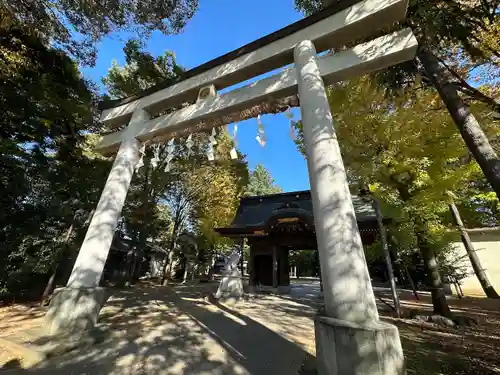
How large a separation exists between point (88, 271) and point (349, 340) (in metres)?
4.18

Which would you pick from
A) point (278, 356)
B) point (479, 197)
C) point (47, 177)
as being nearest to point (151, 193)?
point (47, 177)

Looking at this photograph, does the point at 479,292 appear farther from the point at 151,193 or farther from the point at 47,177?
the point at 47,177

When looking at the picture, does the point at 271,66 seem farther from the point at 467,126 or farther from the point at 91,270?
the point at 91,270

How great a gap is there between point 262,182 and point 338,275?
38754mm

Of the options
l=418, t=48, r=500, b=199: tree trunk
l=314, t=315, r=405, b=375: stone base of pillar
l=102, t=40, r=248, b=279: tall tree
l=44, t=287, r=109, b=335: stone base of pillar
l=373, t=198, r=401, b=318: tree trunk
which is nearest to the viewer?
l=314, t=315, r=405, b=375: stone base of pillar

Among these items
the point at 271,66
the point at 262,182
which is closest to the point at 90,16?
the point at 271,66

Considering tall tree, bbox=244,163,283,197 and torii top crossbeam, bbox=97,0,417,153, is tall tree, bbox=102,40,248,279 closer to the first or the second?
torii top crossbeam, bbox=97,0,417,153

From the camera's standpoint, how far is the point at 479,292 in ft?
41.7

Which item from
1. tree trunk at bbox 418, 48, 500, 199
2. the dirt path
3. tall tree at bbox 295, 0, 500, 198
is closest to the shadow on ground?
the dirt path

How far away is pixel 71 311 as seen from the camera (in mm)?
3699

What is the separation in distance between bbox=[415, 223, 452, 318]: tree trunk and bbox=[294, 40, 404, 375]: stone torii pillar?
5.16 meters

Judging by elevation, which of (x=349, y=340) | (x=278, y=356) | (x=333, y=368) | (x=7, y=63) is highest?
(x=7, y=63)

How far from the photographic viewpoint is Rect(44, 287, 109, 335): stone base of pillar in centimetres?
364

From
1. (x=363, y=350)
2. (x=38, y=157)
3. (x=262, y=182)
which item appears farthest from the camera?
(x=262, y=182)
